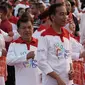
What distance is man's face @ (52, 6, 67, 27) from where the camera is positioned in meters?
4.60

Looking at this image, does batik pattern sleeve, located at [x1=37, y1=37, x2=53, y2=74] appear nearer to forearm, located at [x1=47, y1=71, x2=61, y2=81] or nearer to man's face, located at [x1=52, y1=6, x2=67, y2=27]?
forearm, located at [x1=47, y1=71, x2=61, y2=81]

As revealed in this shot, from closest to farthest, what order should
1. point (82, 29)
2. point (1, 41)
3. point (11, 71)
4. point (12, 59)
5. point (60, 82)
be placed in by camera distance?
point (60, 82), point (12, 59), point (82, 29), point (1, 41), point (11, 71)

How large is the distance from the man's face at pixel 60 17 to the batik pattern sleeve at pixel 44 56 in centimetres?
26

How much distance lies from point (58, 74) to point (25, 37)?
1128 millimetres

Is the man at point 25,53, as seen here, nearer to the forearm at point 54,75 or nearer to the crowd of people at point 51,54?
the crowd of people at point 51,54

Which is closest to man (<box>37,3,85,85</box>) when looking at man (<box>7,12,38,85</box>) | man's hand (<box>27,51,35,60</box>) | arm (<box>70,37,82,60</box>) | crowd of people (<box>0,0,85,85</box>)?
crowd of people (<box>0,0,85,85</box>)

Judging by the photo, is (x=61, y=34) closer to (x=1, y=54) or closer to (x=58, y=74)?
(x=58, y=74)

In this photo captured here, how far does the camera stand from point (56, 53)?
15.0 feet

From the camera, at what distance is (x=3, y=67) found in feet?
19.5

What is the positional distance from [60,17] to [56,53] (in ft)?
1.37

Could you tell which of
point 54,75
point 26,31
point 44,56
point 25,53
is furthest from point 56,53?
point 26,31

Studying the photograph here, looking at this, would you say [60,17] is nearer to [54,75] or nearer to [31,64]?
[54,75]

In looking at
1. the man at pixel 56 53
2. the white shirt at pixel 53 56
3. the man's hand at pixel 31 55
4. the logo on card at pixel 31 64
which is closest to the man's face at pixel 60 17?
the man at pixel 56 53

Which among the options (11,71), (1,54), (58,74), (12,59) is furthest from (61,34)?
(11,71)
